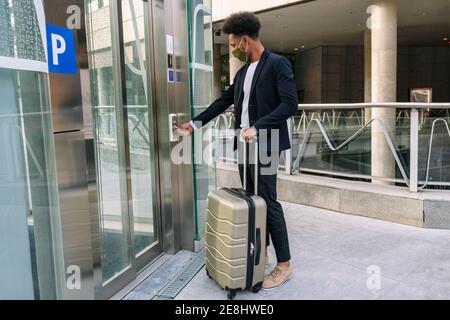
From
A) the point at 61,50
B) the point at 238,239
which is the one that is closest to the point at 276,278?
the point at 238,239

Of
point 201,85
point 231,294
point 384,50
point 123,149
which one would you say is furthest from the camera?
point 384,50

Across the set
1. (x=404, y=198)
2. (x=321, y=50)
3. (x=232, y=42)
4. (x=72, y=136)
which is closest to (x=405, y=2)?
(x=321, y=50)

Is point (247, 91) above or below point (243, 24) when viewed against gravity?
below

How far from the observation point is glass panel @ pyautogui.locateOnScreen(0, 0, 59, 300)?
1.70 m

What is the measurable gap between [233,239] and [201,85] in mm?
1451

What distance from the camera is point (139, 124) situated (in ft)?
9.46

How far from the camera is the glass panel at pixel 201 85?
10.4ft

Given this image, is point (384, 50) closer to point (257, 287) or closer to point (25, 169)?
point (257, 287)

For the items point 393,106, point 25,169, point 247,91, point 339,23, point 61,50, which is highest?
point 339,23

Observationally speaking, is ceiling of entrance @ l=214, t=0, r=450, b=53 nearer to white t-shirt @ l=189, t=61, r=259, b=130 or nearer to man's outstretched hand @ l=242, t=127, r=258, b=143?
white t-shirt @ l=189, t=61, r=259, b=130

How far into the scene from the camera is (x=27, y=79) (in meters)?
1.79

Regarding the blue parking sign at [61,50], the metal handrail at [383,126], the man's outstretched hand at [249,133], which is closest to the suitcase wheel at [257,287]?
the man's outstretched hand at [249,133]

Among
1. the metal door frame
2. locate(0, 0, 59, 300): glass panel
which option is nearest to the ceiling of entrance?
the metal door frame

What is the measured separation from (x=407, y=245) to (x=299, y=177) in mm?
1678
